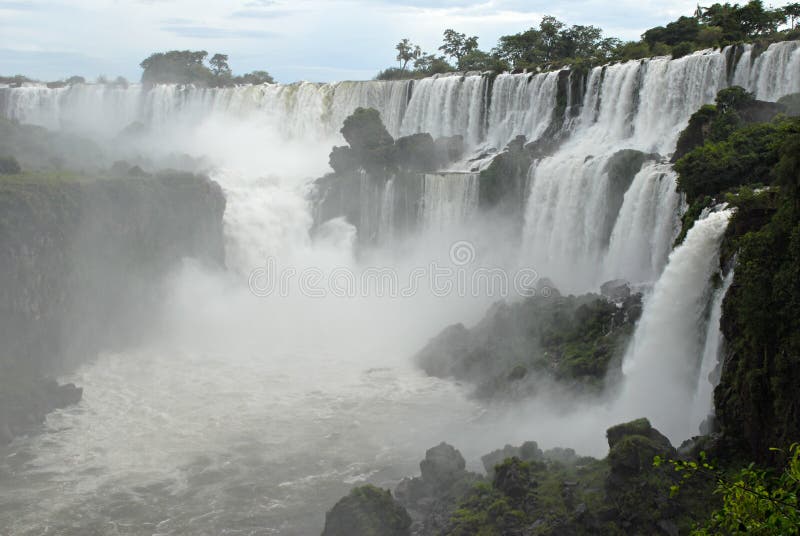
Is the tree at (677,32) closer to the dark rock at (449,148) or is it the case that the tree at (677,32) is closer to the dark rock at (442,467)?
the dark rock at (449,148)

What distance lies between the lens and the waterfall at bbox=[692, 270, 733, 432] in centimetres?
1698

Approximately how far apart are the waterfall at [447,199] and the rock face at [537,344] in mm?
7927

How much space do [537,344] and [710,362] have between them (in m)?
9.32

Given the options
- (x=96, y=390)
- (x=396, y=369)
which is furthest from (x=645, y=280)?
(x=96, y=390)

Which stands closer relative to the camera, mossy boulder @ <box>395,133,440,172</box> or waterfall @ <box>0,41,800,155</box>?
waterfall @ <box>0,41,800,155</box>

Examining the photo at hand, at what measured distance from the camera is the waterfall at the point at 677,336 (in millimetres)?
18250

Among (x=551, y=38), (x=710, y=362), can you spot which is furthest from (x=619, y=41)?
(x=710, y=362)

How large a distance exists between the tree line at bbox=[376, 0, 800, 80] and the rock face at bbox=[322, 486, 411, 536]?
2419 cm

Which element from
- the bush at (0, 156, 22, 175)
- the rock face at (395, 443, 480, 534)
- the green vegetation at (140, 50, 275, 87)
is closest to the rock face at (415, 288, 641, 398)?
the rock face at (395, 443, 480, 534)

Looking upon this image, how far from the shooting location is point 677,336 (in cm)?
1906

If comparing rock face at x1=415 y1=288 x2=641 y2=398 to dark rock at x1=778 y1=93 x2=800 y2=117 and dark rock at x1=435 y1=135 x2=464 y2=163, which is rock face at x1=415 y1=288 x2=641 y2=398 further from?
dark rock at x1=435 y1=135 x2=464 y2=163

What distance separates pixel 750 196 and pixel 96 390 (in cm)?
2020

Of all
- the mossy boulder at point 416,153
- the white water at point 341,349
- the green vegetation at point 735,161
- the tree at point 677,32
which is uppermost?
the tree at point 677,32

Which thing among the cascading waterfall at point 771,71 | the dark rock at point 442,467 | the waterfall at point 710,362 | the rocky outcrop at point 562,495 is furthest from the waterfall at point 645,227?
the dark rock at point 442,467
